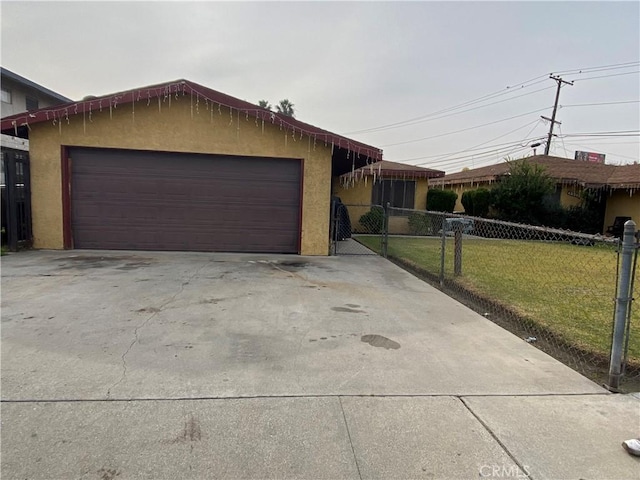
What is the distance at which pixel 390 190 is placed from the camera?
1852cm

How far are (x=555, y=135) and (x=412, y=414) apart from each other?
1535 inches

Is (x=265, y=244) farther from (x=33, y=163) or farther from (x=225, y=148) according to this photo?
(x=33, y=163)

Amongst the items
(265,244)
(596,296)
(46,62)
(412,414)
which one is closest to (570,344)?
(412,414)

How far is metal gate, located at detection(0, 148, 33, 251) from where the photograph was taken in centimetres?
905

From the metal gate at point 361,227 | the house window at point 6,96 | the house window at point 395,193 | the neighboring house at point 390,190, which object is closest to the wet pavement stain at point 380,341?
the metal gate at point 361,227

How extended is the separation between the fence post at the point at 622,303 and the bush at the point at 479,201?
1688 cm

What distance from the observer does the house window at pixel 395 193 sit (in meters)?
18.5

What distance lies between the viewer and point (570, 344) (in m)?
4.39

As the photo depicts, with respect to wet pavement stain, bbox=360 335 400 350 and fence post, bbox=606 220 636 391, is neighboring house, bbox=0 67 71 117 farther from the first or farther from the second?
fence post, bbox=606 220 636 391

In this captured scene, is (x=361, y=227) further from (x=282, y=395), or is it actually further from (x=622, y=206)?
(x=282, y=395)

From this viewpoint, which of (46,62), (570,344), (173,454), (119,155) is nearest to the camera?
(173,454)

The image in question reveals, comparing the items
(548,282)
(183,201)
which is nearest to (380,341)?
(548,282)

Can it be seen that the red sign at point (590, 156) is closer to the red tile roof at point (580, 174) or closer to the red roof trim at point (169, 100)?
the red tile roof at point (580, 174)

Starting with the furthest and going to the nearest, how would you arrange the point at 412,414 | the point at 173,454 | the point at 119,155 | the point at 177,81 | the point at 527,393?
the point at 119,155 < the point at 177,81 < the point at 527,393 < the point at 412,414 < the point at 173,454
